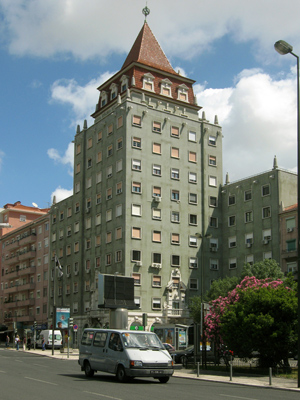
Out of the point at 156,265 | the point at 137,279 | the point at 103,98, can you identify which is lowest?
the point at 137,279

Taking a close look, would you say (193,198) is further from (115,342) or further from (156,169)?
(115,342)

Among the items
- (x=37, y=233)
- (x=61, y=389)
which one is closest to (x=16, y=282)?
(x=37, y=233)

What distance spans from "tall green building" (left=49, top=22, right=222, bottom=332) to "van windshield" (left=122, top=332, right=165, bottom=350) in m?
35.4

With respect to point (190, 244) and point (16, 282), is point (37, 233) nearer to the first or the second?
point (16, 282)

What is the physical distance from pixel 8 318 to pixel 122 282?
157ft

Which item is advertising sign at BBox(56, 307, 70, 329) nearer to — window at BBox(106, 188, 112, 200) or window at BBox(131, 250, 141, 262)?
window at BBox(131, 250, 141, 262)

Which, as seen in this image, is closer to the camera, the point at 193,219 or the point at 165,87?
the point at 193,219

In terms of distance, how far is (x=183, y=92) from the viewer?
66938 mm

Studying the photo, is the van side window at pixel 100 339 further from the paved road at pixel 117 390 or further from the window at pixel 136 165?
the window at pixel 136 165

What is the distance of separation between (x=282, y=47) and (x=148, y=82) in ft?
147

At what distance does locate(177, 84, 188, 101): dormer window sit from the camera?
218ft

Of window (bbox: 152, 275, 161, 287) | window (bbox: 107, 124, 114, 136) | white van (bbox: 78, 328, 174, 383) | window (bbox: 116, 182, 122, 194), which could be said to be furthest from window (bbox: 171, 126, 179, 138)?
white van (bbox: 78, 328, 174, 383)

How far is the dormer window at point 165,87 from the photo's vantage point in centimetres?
6488

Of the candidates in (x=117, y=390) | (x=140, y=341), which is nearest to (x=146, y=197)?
(x=140, y=341)
